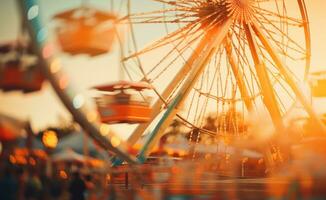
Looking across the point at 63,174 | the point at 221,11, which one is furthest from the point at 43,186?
the point at 221,11

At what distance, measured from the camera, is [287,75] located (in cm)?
1850

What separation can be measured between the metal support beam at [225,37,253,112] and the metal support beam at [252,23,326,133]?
978 millimetres

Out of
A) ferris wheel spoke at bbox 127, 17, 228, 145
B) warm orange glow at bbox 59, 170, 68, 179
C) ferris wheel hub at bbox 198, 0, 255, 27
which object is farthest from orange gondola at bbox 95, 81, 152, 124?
ferris wheel hub at bbox 198, 0, 255, 27

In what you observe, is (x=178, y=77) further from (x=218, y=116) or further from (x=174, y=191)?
(x=174, y=191)

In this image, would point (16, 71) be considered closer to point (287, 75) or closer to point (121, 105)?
point (121, 105)

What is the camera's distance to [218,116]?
19203 mm

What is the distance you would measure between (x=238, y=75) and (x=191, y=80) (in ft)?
8.96

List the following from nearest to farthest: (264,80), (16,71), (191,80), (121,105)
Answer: (16,71) < (121,105) < (191,80) < (264,80)

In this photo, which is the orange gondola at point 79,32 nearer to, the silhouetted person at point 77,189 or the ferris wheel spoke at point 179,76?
the silhouetted person at point 77,189

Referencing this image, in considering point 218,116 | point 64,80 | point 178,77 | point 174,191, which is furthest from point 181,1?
point 174,191

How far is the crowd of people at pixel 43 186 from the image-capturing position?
28.5 feet

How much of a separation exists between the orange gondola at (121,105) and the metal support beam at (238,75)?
21.0ft

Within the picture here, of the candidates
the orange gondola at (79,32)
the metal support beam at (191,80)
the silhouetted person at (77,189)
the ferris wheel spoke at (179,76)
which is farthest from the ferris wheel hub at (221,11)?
the silhouetted person at (77,189)

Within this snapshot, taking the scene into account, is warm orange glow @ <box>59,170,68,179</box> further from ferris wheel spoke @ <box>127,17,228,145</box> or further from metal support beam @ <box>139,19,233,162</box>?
ferris wheel spoke @ <box>127,17,228,145</box>
